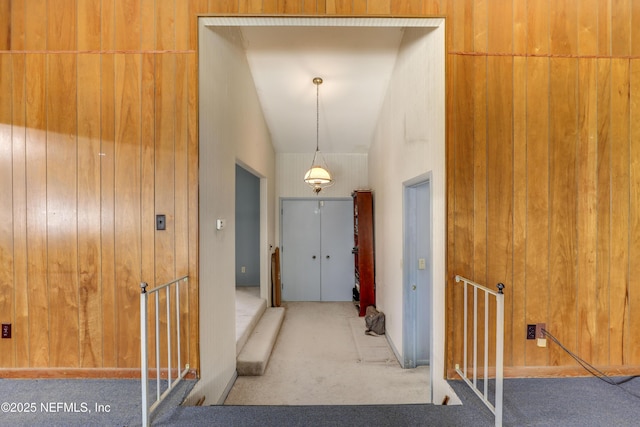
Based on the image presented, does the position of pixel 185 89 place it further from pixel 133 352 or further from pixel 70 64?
pixel 133 352

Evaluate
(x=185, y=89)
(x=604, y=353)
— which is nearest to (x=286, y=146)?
(x=185, y=89)

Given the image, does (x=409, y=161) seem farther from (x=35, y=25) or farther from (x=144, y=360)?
(x=35, y=25)

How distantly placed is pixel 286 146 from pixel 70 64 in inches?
138

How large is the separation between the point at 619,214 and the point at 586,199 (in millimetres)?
276

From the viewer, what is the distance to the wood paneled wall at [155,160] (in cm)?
216

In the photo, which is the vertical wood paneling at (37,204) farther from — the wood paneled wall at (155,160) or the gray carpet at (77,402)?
the gray carpet at (77,402)

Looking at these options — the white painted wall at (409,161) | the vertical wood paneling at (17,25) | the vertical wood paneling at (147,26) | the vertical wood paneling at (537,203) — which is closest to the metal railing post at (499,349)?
the white painted wall at (409,161)

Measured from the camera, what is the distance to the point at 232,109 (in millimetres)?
2959

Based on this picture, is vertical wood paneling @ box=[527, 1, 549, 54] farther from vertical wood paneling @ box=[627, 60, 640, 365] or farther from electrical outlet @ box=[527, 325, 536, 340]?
electrical outlet @ box=[527, 325, 536, 340]

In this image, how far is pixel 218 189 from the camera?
2.54 metres

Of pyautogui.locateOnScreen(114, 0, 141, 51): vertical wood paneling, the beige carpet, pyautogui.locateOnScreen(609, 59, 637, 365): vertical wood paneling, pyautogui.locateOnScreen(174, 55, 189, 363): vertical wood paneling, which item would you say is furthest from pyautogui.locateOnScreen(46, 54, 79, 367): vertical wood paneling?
pyautogui.locateOnScreen(609, 59, 637, 365): vertical wood paneling

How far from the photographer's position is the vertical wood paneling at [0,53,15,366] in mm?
2170

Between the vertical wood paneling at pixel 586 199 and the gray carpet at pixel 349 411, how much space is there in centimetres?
38

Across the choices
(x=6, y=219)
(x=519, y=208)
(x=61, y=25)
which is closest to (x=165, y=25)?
(x=61, y=25)
